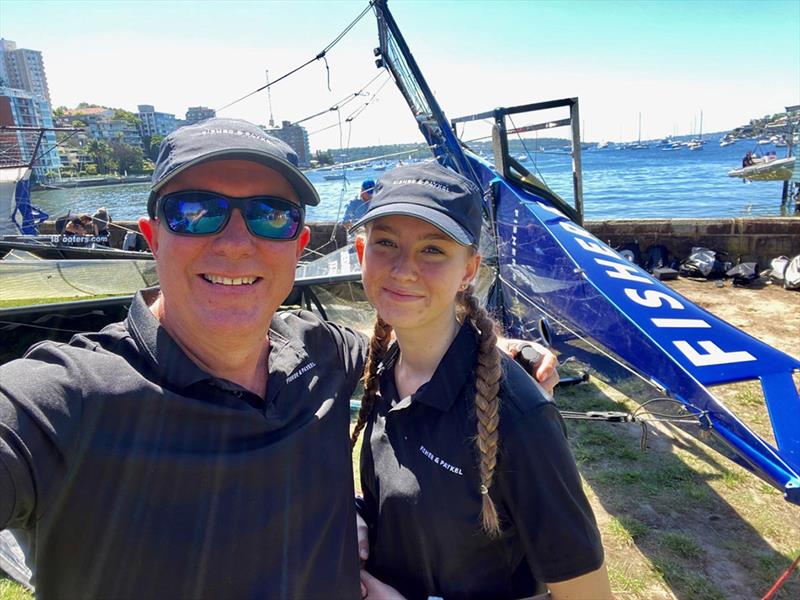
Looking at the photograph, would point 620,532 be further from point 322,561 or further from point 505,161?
point 505,161

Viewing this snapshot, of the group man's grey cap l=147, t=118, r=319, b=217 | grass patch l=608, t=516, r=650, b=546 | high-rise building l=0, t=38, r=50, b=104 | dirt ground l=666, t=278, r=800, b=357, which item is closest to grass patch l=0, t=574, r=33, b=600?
man's grey cap l=147, t=118, r=319, b=217

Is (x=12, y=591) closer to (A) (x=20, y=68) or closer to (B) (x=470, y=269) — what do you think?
(B) (x=470, y=269)

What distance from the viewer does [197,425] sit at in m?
1.17

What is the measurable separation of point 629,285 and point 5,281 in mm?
7251

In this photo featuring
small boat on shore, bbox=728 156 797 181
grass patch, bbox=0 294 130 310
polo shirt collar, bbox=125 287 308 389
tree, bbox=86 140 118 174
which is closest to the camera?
polo shirt collar, bbox=125 287 308 389

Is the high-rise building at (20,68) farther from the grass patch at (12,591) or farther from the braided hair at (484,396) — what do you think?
the braided hair at (484,396)

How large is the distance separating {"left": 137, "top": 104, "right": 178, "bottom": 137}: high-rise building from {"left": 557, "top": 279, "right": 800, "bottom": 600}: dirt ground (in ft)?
423

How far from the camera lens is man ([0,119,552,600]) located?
1.06 metres

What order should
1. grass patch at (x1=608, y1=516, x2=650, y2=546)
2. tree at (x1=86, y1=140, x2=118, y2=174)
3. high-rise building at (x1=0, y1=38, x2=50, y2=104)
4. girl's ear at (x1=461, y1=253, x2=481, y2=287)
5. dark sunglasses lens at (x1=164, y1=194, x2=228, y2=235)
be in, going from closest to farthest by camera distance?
1. dark sunglasses lens at (x1=164, y1=194, x2=228, y2=235)
2. girl's ear at (x1=461, y1=253, x2=481, y2=287)
3. grass patch at (x1=608, y1=516, x2=650, y2=546)
4. tree at (x1=86, y1=140, x2=118, y2=174)
5. high-rise building at (x1=0, y1=38, x2=50, y2=104)

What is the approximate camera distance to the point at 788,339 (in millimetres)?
6289

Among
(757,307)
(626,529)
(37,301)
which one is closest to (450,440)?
(626,529)

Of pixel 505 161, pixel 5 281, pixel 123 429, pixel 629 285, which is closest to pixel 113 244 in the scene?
pixel 5 281

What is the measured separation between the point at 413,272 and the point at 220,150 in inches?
25.8

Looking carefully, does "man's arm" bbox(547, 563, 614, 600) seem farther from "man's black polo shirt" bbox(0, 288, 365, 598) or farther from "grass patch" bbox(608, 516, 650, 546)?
"grass patch" bbox(608, 516, 650, 546)
